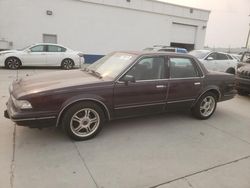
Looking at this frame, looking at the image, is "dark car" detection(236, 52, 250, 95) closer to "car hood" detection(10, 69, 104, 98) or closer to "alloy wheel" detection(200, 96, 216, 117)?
"alloy wheel" detection(200, 96, 216, 117)

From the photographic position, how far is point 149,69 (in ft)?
14.5

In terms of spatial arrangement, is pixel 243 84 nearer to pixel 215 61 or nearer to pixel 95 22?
pixel 215 61

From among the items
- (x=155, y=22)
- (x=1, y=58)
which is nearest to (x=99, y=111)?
(x=1, y=58)

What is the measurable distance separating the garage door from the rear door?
55.2 feet

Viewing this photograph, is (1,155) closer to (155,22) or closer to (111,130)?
(111,130)

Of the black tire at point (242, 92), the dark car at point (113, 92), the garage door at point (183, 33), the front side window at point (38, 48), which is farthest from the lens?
the garage door at point (183, 33)

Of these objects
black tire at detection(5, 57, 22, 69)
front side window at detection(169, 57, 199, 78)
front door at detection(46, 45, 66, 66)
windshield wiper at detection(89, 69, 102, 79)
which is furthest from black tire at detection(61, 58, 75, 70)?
front side window at detection(169, 57, 199, 78)

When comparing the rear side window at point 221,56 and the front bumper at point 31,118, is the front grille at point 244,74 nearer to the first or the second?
the rear side window at point 221,56

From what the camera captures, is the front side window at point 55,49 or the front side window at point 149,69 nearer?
the front side window at point 149,69

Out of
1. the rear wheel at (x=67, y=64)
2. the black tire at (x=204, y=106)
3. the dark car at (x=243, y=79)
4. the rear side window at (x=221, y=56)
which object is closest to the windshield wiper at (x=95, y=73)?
the black tire at (x=204, y=106)

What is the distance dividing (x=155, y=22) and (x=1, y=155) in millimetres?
18301

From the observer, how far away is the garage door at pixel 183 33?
824 inches

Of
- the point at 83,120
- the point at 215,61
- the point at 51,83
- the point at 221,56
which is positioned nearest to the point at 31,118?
the point at 51,83

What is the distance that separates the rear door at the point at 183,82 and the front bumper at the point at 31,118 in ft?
7.61
